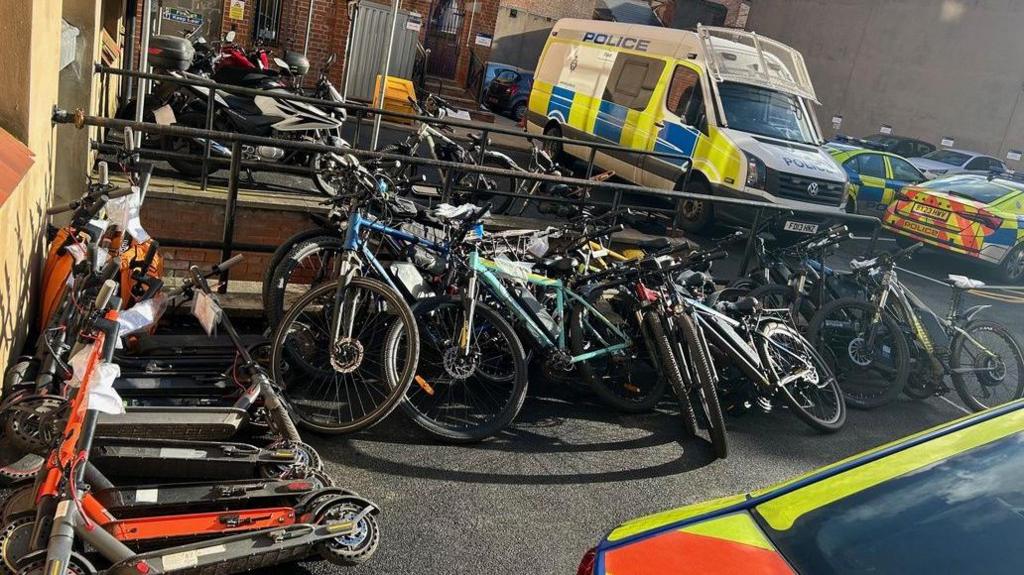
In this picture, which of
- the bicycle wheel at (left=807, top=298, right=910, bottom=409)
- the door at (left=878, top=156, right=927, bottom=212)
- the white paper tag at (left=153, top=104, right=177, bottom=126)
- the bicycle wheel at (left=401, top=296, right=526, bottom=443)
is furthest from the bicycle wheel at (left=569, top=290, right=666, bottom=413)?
the door at (left=878, top=156, right=927, bottom=212)

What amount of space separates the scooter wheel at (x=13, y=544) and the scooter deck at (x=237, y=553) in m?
0.25

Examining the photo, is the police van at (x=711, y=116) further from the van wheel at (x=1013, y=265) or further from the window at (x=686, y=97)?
the van wheel at (x=1013, y=265)

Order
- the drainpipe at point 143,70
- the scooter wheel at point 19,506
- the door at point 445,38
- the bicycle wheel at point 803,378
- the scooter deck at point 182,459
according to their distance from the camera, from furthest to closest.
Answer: the door at point 445,38
the drainpipe at point 143,70
the bicycle wheel at point 803,378
the scooter deck at point 182,459
the scooter wheel at point 19,506

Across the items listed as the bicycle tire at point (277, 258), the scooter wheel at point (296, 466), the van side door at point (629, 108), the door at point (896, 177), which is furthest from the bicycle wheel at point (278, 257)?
the door at point (896, 177)

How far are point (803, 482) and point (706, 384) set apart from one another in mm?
2460

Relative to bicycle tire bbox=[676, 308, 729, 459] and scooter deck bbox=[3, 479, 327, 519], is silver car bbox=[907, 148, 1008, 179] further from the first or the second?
scooter deck bbox=[3, 479, 327, 519]

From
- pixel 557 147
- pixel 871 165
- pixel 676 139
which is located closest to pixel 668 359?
pixel 676 139

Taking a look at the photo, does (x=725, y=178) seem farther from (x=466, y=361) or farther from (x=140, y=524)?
(x=140, y=524)

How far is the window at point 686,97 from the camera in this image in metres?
11.4

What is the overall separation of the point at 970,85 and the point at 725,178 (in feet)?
54.6

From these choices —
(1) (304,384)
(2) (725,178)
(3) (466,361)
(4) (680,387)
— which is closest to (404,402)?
(3) (466,361)

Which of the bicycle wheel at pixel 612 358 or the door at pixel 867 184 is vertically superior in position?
the door at pixel 867 184

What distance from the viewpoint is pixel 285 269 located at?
15.6ft

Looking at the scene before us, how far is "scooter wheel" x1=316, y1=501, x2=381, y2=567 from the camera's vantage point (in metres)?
3.07
